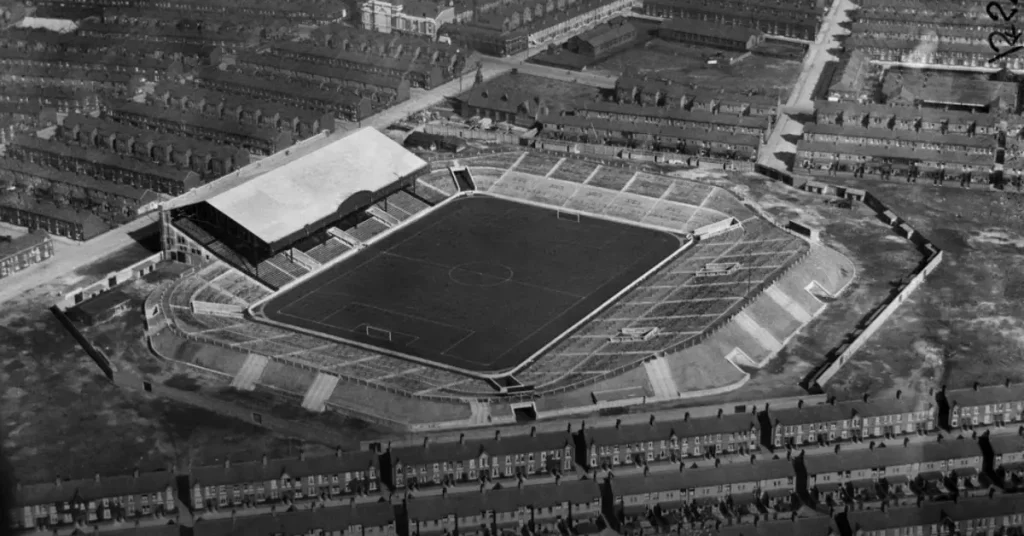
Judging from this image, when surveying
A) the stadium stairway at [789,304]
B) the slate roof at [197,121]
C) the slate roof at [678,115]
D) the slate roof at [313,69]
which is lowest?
the stadium stairway at [789,304]

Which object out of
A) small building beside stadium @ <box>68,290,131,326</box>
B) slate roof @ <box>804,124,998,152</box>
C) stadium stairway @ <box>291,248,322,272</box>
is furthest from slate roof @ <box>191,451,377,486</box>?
slate roof @ <box>804,124,998,152</box>

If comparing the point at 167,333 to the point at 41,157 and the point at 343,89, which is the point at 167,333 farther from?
the point at 343,89

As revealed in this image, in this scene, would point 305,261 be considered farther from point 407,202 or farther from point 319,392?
point 319,392

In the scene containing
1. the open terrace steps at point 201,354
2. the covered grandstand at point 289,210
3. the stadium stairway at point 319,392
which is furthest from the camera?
the covered grandstand at point 289,210

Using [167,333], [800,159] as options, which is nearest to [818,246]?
[800,159]

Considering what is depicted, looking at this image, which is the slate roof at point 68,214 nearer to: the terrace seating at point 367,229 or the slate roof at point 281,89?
the terrace seating at point 367,229

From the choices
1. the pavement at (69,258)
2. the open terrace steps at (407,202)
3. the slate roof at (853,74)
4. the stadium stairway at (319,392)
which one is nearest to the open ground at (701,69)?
the slate roof at (853,74)
